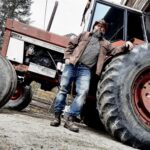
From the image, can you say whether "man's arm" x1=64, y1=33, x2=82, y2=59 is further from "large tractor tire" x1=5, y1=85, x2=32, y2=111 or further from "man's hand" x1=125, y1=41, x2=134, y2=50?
"large tractor tire" x1=5, y1=85, x2=32, y2=111

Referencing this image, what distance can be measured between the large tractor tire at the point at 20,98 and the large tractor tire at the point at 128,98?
3.52 metres

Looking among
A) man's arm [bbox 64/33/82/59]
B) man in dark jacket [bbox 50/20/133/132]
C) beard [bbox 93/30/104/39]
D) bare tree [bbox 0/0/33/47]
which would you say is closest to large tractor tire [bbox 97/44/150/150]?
man in dark jacket [bbox 50/20/133/132]

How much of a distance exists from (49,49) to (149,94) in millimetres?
2644

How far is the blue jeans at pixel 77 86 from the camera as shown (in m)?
6.07

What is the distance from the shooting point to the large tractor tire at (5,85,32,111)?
28.9 feet

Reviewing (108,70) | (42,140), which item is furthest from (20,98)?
(42,140)

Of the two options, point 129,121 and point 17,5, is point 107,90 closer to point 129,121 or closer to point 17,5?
point 129,121

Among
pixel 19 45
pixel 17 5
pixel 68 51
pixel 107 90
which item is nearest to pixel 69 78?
pixel 68 51

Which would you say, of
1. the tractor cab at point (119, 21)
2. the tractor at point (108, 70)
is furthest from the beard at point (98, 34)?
the tractor cab at point (119, 21)

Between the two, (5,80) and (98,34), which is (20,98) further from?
(98,34)

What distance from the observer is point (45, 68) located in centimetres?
756

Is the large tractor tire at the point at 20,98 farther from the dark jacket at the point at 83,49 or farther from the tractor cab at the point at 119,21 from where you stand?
the dark jacket at the point at 83,49

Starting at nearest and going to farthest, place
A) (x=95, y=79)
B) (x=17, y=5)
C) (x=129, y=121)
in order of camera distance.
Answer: (x=129, y=121) < (x=95, y=79) < (x=17, y=5)

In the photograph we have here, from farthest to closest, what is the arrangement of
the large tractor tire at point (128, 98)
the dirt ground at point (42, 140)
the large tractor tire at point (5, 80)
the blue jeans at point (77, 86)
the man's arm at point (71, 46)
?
the large tractor tire at point (5, 80), the man's arm at point (71, 46), the blue jeans at point (77, 86), the large tractor tire at point (128, 98), the dirt ground at point (42, 140)
